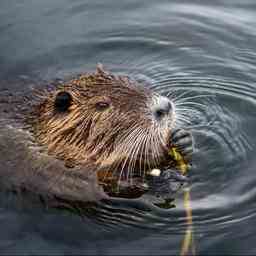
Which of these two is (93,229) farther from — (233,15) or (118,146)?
(233,15)

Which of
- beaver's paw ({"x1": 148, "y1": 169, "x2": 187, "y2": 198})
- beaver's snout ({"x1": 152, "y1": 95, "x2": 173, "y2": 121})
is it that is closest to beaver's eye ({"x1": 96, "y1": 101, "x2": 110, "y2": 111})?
beaver's snout ({"x1": 152, "y1": 95, "x2": 173, "y2": 121})

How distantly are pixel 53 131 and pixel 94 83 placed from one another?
567 mm

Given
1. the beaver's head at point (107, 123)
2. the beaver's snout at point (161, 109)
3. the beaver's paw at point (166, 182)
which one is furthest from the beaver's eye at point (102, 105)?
the beaver's paw at point (166, 182)

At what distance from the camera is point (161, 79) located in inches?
314

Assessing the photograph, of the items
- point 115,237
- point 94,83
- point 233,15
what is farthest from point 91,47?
point 115,237

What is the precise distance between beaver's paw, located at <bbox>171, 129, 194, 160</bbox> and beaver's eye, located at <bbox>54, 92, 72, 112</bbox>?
1064mm

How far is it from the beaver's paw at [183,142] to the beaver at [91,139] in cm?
10

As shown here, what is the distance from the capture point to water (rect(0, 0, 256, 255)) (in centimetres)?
561

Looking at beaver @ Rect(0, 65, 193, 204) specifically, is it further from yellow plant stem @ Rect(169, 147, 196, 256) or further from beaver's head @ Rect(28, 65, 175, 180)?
yellow plant stem @ Rect(169, 147, 196, 256)

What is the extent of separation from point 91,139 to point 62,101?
1.37ft

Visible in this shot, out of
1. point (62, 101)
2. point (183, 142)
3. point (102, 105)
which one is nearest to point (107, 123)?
point (102, 105)

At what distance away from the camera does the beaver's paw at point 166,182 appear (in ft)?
19.9

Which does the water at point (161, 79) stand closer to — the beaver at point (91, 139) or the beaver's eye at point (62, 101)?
the beaver at point (91, 139)

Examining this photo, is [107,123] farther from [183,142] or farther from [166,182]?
[183,142]
